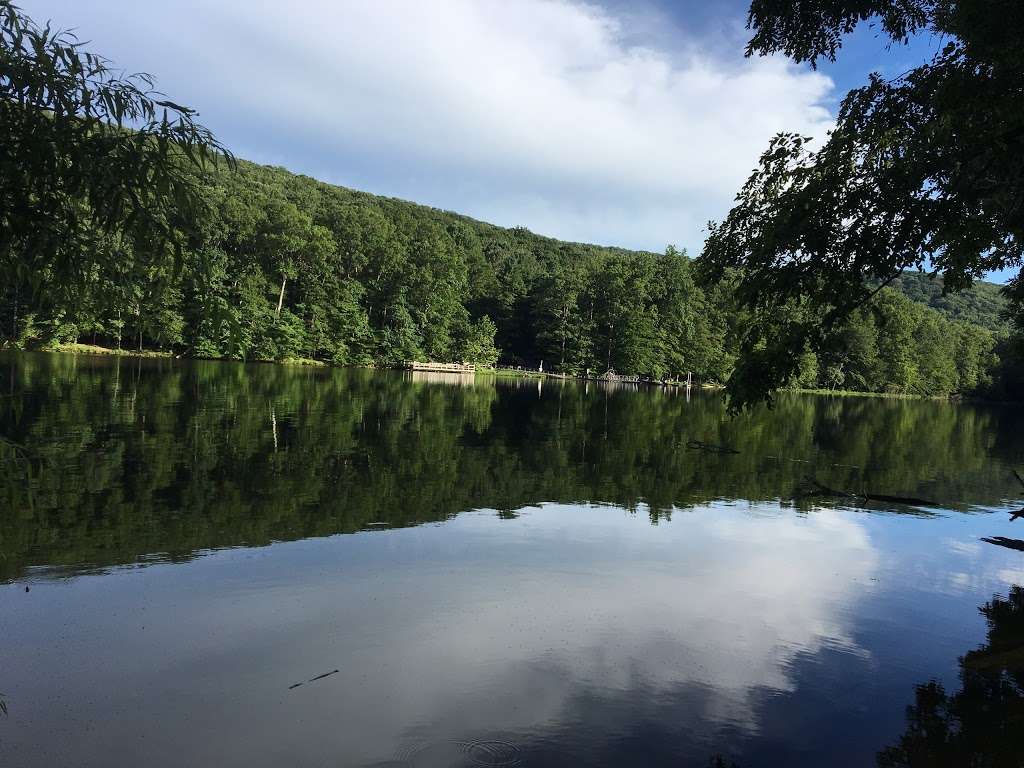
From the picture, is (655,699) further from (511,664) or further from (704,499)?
(704,499)

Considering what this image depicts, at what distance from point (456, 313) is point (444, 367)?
9805 mm

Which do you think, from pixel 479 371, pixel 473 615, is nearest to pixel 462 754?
pixel 473 615

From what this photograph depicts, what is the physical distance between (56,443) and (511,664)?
15398mm

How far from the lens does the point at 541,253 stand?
164250 mm

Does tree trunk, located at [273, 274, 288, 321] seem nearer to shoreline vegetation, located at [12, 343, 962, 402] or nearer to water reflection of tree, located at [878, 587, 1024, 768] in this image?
shoreline vegetation, located at [12, 343, 962, 402]

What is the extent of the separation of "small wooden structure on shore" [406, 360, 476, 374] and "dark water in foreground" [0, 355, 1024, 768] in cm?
7025

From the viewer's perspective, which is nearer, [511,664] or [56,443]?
[511,664]

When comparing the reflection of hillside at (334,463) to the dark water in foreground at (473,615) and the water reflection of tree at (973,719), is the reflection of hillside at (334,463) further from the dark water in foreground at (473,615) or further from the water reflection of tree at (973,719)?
the water reflection of tree at (973,719)

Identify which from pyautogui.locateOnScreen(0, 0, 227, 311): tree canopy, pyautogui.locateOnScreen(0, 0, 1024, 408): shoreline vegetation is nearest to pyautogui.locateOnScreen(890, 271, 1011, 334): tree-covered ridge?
pyautogui.locateOnScreen(0, 0, 1024, 408): shoreline vegetation

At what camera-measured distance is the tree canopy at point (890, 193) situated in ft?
25.5

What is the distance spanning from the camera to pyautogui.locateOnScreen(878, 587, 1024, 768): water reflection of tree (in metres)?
5.71

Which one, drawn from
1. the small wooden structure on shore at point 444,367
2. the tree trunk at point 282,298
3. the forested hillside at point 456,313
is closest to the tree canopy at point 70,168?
the forested hillside at point 456,313

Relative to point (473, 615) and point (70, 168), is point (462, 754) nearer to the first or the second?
point (473, 615)

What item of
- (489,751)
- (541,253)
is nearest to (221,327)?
(489,751)
